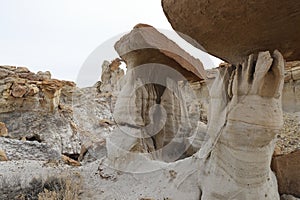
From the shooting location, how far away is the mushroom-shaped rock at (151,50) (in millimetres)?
3201

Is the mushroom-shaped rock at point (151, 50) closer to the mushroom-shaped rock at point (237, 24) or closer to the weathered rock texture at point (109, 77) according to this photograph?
the mushroom-shaped rock at point (237, 24)

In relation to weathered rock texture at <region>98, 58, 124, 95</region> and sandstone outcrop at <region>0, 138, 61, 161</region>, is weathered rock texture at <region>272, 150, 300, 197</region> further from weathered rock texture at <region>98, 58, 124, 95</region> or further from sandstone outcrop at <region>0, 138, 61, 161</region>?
weathered rock texture at <region>98, 58, 124, 95</region>

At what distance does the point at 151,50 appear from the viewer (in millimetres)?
3291

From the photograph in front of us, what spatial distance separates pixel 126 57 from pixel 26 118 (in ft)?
23.2

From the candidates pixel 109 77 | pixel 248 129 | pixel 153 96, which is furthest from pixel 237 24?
pixel 109 77

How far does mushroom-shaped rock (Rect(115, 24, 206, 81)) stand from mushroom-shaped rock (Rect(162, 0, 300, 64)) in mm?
858

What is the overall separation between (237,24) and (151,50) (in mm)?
1461

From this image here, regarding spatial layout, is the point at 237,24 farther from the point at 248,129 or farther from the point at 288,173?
the point at 288,173

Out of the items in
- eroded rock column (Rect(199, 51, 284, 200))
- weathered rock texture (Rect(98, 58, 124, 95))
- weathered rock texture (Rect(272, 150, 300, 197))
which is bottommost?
weathered rock texture (Rect(272, 150, 300, 197))

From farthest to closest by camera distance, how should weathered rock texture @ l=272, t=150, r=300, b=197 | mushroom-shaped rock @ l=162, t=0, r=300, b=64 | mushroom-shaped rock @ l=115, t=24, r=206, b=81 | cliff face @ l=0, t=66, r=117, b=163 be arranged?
1. cliff face @ l=0, t=66, r=117, b=163
2. mushroom-shaped rock @ l=115, t=24, r=206, b=81
3. weathered rock texture @ l=272, t=150, r=300, b=197
4. mushroom-shaped rock @ l=162, t=0, r=300, b=64

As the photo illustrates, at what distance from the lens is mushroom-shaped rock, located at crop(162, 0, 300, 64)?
5.87 feet

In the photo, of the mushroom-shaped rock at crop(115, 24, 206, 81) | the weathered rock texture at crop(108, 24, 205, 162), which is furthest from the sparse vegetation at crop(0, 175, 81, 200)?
the mushroom-shaped rock at crop(115, 24, 206, 81)

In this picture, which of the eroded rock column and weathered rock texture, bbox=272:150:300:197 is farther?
weathered rock texture, bbox=272:150:300:197

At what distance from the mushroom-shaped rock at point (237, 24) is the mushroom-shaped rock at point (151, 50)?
0.86m
